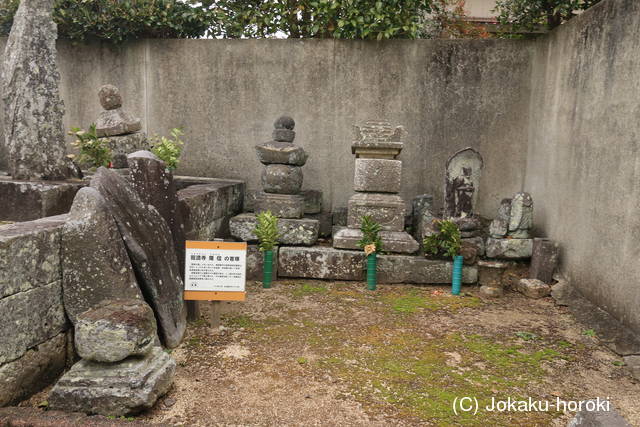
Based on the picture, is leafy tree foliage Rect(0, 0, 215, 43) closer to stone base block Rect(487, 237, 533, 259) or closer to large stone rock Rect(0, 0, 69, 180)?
large stone rock Rect(0, 0, 69, 180)

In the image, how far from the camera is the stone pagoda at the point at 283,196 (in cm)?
577

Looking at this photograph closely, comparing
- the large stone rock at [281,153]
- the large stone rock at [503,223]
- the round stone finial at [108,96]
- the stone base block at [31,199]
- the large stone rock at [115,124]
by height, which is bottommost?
the large stone rock at [503,223]

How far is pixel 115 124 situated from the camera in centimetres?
560

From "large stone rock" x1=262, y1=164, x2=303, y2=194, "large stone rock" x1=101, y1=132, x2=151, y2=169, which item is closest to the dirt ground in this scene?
"large stone rock" x1=262, y1=164, x2=303, y2=194

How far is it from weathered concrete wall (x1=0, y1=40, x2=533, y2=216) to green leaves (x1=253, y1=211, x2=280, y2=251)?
68.9 inches

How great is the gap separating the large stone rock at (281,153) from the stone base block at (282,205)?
43 centimetres

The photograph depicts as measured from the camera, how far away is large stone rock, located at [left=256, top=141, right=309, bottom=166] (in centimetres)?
593

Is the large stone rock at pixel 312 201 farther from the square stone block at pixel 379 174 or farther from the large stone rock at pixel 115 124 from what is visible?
the large stone rock at pixel 115 124

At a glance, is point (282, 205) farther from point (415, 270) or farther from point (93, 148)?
point (93, 148)

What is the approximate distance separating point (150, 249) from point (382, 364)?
6.49 feet

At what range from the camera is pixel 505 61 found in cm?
673

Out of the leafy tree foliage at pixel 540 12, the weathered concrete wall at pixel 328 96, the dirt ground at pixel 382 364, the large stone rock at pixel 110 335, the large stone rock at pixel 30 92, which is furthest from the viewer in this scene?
the weathered concrete wall at pixel 328 96

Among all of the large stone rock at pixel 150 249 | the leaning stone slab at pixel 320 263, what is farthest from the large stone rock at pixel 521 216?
the large stone rock at pixel 150 249

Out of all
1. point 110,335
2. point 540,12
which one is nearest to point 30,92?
point 110,335
